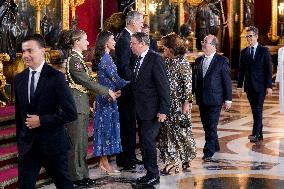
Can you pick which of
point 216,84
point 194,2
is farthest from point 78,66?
point 194,2

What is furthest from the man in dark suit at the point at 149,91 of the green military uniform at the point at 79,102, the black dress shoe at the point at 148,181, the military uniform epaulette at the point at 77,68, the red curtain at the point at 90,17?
the red curtain at the point at 90,17

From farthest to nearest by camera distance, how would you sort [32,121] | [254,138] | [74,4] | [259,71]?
[74,4] → [254,138] → [259,71] → [32,121]

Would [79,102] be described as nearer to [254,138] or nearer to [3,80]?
[3,80]

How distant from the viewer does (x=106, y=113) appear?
22.4 ft

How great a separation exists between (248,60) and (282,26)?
13946 millimetres

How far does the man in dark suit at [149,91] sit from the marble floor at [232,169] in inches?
22.6

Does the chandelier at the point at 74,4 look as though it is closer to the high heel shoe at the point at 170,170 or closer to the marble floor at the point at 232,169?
the marble floor at the point at 232,169

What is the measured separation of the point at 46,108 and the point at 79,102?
1860 millimetres

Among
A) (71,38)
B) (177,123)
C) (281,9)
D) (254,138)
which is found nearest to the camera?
(71,38)

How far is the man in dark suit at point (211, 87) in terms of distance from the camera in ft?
25.3

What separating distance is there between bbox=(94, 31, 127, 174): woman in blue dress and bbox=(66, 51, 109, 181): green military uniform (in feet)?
1.25

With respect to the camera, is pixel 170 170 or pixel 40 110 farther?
pixel 170 170

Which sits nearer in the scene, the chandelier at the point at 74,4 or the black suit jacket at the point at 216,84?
the black suit jacket at the point at 216,84

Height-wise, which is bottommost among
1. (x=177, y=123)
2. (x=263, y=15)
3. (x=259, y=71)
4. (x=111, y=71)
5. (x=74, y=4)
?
(x=177, y=123)
